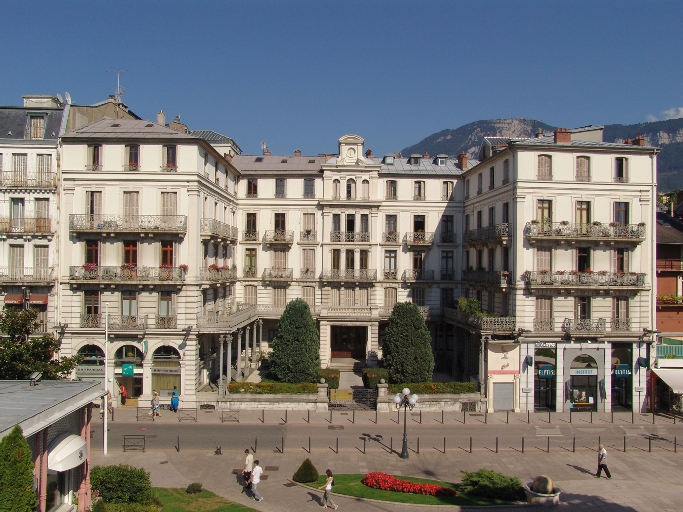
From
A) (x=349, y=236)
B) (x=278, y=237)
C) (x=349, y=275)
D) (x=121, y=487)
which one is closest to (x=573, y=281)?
(x=349, y=275)

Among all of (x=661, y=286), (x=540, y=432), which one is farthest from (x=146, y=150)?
(x=661, y=286)

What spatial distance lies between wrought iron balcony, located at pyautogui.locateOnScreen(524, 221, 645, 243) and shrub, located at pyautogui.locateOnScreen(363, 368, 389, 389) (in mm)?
14552

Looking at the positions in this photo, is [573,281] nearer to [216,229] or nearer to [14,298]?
[216,229]

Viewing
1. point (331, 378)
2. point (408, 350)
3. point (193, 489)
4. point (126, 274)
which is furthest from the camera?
point (331, 378)

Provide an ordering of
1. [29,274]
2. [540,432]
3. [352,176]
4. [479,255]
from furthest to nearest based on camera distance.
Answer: [352,176]
[479,255]
[29,274]
[540,432]

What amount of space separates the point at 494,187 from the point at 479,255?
637cm

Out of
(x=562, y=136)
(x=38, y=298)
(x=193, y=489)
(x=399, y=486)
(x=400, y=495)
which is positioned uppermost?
(x=562, y=136)

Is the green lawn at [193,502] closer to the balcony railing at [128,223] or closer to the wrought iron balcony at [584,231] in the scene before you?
the balcony railing at [128,223]

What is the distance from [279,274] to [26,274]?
20.2m

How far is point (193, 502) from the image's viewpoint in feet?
77.9

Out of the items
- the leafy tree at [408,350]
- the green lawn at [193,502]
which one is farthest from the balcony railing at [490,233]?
the green lawn at [193,502]

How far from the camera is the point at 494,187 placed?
45.1 m

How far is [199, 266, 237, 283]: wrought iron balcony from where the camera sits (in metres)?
41.8

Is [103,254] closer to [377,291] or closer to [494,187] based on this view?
[377,291]
